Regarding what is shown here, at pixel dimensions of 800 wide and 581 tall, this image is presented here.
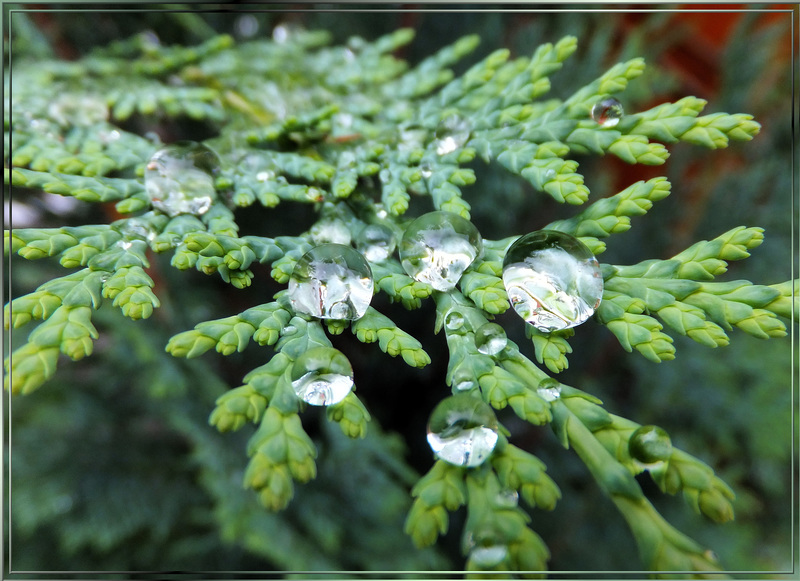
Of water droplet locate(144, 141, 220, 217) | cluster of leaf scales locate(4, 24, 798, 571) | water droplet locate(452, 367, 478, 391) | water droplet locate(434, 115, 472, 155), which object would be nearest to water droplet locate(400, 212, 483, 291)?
cluster of leaf scales locate(4, 24, 798, 571)

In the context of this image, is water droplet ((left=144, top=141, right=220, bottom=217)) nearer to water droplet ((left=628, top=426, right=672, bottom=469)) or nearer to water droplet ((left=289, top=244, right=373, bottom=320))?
water droplet ((left=289, top=244, right=373, bottom=320))

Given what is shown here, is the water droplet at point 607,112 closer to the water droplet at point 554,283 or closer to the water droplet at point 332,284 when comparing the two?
the water droplet at point 554,283

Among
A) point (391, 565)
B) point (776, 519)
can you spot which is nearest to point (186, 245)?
point (391, 565)

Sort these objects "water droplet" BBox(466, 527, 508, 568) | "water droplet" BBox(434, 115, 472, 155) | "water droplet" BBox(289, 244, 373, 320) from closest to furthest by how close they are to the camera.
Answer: "water droplet" BBox(466, 527, 508, 568), "water droplet" BBox(289, 244, 373, 320), "water droplet" BBox(434, 115, 472, 155)

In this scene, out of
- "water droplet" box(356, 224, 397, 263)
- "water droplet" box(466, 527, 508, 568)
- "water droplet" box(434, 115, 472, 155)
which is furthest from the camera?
"water droplet" box(434, 115, 472, 155)

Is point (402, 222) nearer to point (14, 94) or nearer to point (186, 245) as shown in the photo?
point (186, 245)

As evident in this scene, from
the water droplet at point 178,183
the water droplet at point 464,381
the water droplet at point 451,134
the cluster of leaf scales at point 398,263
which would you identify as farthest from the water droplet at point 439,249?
the water droplet at point 178,183

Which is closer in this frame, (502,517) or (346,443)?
(502,517)
